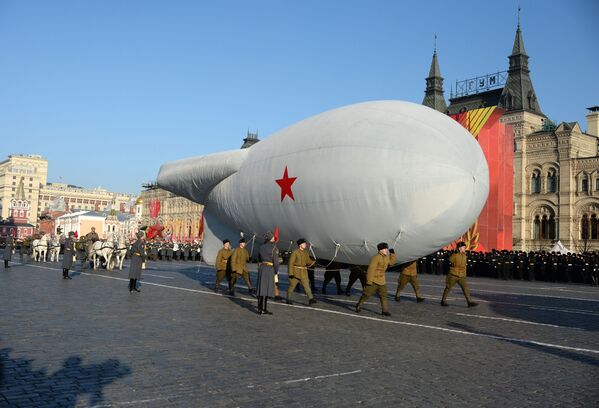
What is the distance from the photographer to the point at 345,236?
37.9 ft

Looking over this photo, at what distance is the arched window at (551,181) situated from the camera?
186 ft

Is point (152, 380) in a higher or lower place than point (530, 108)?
lower

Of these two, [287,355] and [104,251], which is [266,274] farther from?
[104,251]

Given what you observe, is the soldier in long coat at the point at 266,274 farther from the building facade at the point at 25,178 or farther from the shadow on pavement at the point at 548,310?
the building facade at the point at 25,178

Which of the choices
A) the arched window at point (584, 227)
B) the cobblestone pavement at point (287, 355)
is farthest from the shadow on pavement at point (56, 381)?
the arched window at point (584, 227)

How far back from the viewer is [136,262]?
16.6 meters

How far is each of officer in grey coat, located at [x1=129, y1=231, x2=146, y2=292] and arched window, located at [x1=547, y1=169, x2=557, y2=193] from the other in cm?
4986

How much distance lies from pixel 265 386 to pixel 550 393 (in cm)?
317

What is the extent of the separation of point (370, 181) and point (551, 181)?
52.7 m

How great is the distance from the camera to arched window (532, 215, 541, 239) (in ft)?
191

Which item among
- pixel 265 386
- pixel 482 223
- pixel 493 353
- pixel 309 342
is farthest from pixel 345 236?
pixel 482 223

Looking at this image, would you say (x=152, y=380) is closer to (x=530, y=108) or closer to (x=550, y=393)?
(x=550, y=393)

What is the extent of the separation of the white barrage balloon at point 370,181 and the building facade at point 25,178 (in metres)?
182

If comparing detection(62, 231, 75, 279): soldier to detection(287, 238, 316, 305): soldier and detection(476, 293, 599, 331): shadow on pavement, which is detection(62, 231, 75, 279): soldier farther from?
detection(476, 293, 599, 331): shadow on pavement
